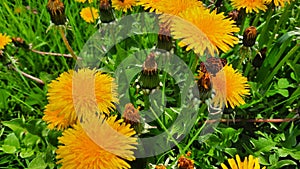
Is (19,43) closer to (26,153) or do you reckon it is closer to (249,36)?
(26,153)

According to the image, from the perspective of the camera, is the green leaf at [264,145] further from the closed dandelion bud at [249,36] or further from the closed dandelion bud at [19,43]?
the closed dandelion bud at [19,43]

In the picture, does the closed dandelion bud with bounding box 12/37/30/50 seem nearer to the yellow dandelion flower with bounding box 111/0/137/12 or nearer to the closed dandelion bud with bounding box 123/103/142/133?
the yellow dandelion flower with bounding box 111/0/137/12

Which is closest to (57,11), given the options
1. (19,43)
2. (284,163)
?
(19,43)

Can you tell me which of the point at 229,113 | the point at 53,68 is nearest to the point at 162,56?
the point at 229,113

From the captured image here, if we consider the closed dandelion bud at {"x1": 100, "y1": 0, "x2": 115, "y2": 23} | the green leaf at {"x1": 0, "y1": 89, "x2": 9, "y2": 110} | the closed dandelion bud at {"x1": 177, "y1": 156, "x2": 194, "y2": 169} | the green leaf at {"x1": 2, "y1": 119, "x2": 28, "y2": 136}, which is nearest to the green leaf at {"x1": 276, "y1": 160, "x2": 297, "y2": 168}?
the closed dandelion bud at {"x1": 177, "y1": 156, "x2": 194, "y2": 169}

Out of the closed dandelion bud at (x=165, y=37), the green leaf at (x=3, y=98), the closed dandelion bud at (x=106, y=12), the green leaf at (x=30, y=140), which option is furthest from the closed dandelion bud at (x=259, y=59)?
the green leaf at (x=3, y=98)
